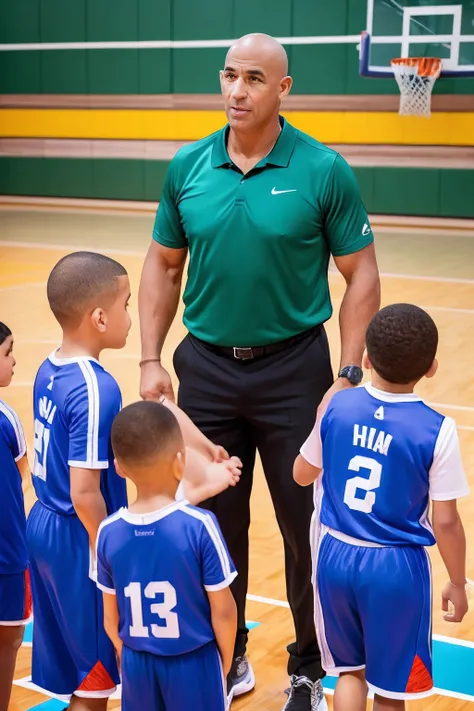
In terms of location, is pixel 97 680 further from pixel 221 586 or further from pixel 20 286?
→ pixel 20 286

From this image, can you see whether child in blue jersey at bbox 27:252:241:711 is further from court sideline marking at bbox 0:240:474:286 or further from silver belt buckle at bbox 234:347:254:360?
court sideline marking at bbox 0:240:474:286

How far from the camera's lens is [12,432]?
279 centimetres

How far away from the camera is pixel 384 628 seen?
8.02 feet

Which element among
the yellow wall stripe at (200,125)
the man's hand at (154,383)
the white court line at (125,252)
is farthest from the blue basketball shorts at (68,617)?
the yellow wall stripe at (200,125)

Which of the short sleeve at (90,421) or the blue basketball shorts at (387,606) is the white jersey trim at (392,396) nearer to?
the blue basketball shorts at (387,606)

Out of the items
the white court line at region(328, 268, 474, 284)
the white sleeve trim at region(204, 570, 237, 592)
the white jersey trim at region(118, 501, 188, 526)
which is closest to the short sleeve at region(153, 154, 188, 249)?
the white jersey trim at region(118, 501, 188, 526)

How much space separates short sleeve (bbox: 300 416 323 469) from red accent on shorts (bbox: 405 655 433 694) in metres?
0.53

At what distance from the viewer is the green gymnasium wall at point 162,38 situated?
1553 cm

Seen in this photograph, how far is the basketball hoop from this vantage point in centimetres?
1436

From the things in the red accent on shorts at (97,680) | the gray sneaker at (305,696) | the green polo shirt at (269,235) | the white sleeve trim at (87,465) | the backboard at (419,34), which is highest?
the backboard at (419,34)

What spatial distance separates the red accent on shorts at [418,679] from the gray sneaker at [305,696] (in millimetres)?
670

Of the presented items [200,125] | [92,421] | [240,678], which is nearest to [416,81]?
[200,125]

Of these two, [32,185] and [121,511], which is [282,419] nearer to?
[121,511]

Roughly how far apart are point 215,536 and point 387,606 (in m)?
0.54
